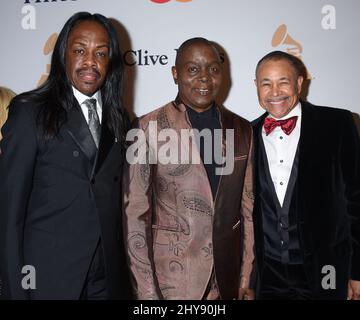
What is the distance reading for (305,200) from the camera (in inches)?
87.3

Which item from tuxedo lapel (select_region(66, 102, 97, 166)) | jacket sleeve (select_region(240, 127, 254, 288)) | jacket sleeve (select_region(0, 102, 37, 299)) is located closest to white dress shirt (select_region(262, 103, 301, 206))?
jacket sleeve (select_region(240, 127, 254, 288))

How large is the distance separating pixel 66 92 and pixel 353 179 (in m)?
1.50

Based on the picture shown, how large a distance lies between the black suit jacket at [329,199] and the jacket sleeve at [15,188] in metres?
1.31

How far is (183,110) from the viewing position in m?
2.29

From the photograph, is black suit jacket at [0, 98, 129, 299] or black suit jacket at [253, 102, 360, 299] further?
black suit jacket at [253, 102, 360, 299]

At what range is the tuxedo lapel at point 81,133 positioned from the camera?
199 cm

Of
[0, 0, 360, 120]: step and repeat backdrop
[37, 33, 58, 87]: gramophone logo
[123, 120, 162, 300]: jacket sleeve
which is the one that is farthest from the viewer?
[37, 33, 58, 87]: gramophone logo

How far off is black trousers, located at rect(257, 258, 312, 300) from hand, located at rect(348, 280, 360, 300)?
0.73 ft

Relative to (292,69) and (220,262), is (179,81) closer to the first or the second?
(292,69)

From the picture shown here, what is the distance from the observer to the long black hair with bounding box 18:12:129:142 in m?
1.96

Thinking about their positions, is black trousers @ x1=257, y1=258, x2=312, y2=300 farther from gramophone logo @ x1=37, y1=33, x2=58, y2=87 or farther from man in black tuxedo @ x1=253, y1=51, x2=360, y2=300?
gramophone logo @ x1=37, y1=33, x2=58, y2=87

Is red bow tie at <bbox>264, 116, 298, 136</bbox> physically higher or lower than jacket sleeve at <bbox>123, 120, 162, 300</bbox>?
higher

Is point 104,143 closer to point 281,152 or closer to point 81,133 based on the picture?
point 81,133

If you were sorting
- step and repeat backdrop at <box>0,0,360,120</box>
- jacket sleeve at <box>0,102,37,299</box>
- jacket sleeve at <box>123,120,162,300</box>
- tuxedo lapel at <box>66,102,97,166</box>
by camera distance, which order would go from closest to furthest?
jacket sleeve at <box>0,102,37,299</box>
tuxedo lapel at <box>66,102,97,166</box>
jacket sleeve at <box>123,120,162,300</box>
step and repeat backdrop at <box>0,0,360,120</box>
